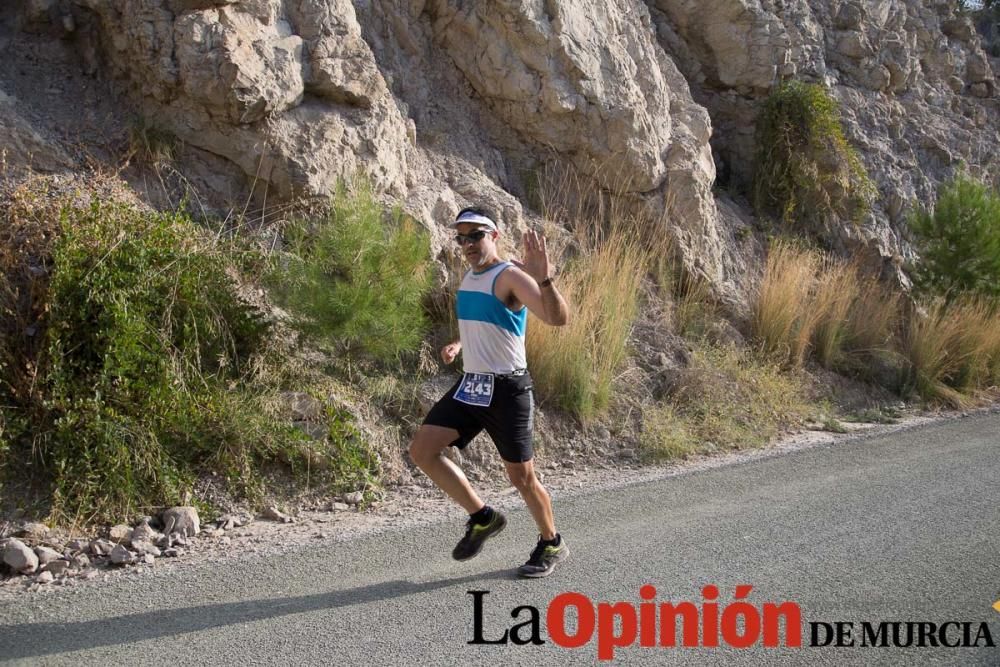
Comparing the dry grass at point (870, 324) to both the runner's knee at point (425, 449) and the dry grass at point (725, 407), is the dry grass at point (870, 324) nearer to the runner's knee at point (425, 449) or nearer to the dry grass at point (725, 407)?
the dry grass at point (725, 407)

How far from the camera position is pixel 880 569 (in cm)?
428

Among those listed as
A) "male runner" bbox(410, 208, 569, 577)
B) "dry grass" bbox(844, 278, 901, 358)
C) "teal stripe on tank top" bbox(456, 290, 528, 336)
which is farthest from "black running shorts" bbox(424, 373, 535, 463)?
"dry grass" bbox(844, 278, 901, 358)

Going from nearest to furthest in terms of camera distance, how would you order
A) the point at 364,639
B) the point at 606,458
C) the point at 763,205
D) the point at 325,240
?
the point at 364,639 → the point at 325,240 → the point at 606,458 → the point at 763,205

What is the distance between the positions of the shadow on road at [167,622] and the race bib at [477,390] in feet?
3.10

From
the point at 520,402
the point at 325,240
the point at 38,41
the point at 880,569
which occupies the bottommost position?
the point at 880,569

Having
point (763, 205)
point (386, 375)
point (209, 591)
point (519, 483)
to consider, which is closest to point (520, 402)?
point (519, 483)

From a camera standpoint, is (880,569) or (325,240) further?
(325,240)

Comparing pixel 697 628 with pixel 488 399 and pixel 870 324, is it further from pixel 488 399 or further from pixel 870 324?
pixel 870 324

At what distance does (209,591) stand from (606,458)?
3.60 metres

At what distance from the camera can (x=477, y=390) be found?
4.30 meters

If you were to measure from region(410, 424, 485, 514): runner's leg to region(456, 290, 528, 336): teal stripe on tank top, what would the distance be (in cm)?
63

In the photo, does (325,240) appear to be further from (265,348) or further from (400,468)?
(400,468)

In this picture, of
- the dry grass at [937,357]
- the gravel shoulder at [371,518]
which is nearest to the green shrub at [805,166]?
the dry grass at [937,357]

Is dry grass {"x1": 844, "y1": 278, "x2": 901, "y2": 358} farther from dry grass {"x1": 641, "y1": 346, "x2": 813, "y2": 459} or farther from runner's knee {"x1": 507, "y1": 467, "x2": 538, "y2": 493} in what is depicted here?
runner's knee {"x1": 507, "y1": 467, "x2": 538, "y2": 493}
